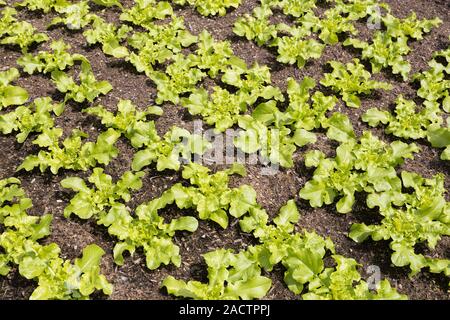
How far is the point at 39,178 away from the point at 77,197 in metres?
0.57

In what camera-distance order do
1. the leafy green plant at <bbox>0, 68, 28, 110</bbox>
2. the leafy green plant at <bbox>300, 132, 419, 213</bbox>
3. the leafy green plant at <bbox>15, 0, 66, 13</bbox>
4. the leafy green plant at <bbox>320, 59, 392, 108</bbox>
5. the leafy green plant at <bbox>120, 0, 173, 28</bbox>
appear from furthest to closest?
the leafy green plant at <bbox>15, 0, 66, 13</bbox> < the leafy green plant at <bbox>120, 0, 173, 28</bbox> < the leafy green plant at <bbox>320, 59, 392, 108</bbox> < the leafy green plant at <bbox>0, 68, 28, 110</bbox> < the leafy green plant at <bbox>300, 132, 419, 213</bbox>

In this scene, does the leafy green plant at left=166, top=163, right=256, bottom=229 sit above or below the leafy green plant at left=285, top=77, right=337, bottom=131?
below

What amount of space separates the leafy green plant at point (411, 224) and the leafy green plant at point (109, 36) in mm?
3323

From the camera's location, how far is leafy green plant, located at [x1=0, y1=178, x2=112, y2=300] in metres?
4.00

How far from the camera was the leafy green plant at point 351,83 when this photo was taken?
570 centimetres

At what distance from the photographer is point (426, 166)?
5.25m

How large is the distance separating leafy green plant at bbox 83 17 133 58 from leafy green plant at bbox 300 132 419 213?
2603 mm

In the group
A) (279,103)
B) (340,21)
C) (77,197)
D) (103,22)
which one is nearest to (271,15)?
(340,21)

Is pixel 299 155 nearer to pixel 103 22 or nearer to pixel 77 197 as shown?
pixel 77 197

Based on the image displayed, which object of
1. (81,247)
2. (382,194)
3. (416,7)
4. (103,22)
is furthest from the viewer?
(416,7)

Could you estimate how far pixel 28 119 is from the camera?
5.18 meters

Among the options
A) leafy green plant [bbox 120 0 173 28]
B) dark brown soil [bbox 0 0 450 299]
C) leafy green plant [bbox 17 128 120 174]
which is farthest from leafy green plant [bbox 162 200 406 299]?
leafy green plant [bbox 120 0 173 28]

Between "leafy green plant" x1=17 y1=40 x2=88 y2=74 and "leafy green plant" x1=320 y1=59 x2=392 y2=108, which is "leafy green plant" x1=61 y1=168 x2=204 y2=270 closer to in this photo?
"leafy green plant" x1=17 y1=40 x2=88 y2=74

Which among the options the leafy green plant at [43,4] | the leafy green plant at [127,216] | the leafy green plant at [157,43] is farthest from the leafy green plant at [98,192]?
the leafy green plant at [43,4]
